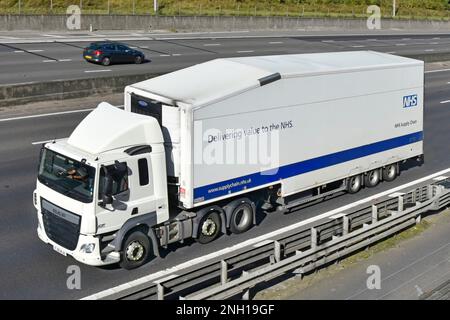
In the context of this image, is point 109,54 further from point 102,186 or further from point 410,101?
point 102,186

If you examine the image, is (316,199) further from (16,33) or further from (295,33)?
(295,33)

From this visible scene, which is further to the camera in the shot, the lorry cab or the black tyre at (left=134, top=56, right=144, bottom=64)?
the black tyre at (left=134, top=56, right=144, bottom=64)

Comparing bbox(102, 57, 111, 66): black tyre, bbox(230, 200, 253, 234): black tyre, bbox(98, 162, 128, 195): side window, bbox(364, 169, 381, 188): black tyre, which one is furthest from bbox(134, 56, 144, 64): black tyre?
bbox(98, 162, 128, 195): side window

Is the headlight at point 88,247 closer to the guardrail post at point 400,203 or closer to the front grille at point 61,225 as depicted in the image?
the front grille at point 61,225

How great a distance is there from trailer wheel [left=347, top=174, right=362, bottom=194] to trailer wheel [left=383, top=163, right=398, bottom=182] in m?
1.46

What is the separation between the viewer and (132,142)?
1295 centimetres

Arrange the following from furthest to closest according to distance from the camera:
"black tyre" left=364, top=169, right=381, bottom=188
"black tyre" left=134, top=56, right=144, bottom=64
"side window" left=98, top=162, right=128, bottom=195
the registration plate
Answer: "black tyre" left=134, top=56, right=144, bottom=64, "black tyre" left=364, top=169, right=381, bottom=188, the registration plate, "side window" left=98, top=162, right=128, bottom=195

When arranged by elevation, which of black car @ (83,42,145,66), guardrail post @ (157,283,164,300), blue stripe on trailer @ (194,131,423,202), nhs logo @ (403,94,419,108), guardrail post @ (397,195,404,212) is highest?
black car @ (83,42,145,66)

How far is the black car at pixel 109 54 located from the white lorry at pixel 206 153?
2164 centimetres

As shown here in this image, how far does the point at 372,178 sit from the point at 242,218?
18.2 ft

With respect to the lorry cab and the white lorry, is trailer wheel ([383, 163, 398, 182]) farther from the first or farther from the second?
the lorry cab

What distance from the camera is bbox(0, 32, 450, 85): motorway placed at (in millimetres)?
34500

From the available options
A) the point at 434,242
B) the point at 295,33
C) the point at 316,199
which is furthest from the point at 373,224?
the point at 295,33

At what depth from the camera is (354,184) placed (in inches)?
729
